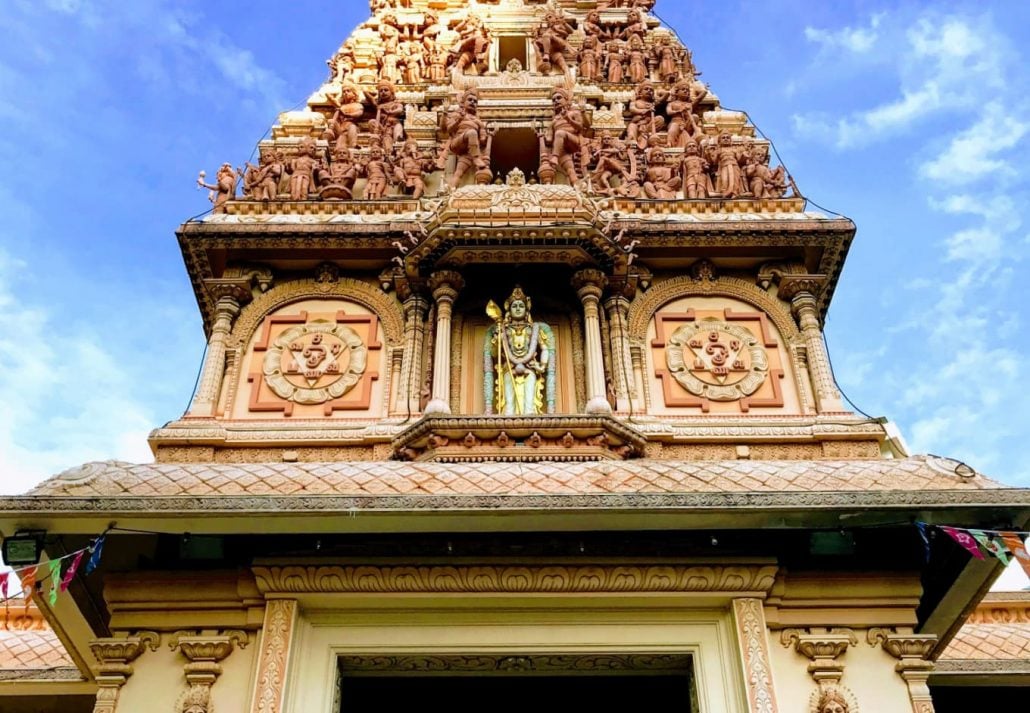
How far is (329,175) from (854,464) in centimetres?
796

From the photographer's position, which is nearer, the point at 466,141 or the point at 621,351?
the point at 621,351

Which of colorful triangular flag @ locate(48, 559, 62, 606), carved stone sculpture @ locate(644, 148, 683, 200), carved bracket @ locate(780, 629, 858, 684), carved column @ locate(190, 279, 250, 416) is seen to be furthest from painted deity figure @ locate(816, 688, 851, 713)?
carved stone sculpture @ locate(644, 148, 683, 200)

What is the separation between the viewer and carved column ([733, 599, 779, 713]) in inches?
295

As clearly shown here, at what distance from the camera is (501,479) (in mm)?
8164

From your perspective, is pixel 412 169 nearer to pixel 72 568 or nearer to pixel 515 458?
pixel 515 458

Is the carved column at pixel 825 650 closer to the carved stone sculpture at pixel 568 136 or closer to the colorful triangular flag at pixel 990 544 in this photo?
the colorful triangular flag at pixel 990 544

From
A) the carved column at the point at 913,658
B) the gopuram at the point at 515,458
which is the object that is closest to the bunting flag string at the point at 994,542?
the gopuram at the point at 515,458

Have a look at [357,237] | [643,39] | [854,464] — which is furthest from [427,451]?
[643,39]

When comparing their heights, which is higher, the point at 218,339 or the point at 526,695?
the point at 218,339

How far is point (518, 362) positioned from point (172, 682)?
4.69 m

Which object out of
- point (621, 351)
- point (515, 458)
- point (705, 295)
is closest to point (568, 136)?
point (705, 295)

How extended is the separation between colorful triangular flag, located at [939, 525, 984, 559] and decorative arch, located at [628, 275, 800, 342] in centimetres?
407

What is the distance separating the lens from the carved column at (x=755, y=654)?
24.6ft

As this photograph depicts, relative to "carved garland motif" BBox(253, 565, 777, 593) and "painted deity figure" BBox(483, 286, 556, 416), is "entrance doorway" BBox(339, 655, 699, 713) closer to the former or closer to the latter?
"carved garland motif" BBox(253, 565, 777, 593)
